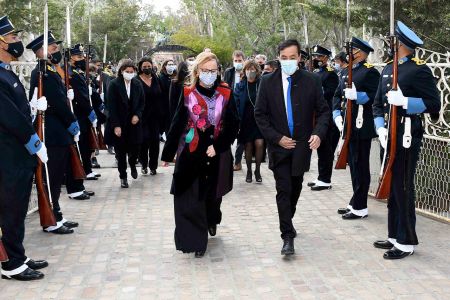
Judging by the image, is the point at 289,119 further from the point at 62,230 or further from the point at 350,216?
the point at 62,230

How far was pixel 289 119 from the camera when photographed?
5.84 m

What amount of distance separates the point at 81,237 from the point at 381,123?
11.1 feet

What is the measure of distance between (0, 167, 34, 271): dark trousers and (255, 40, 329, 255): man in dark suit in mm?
2213

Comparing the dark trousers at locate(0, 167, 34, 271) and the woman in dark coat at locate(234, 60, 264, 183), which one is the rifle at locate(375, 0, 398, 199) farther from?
the woman in dark coat at locate(234, 60, 264, 183)

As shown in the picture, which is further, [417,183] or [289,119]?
[417,183]

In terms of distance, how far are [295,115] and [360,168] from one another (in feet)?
5.76

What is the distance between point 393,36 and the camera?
5.57 metres

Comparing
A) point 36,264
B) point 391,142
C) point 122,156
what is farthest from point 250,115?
point 36,264

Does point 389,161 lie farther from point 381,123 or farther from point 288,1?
point 288,1

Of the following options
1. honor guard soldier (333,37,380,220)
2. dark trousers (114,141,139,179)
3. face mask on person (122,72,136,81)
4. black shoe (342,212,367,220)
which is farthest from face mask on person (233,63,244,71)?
black shoe (342,212,367,220)

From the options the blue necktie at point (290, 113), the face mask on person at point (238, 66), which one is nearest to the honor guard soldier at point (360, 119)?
the blue necktie at point (290, 113)

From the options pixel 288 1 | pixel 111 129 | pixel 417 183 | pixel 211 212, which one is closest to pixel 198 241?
pixel 211 212

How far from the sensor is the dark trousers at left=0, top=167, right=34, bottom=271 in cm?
514

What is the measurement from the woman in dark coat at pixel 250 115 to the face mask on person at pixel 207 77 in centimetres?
388
